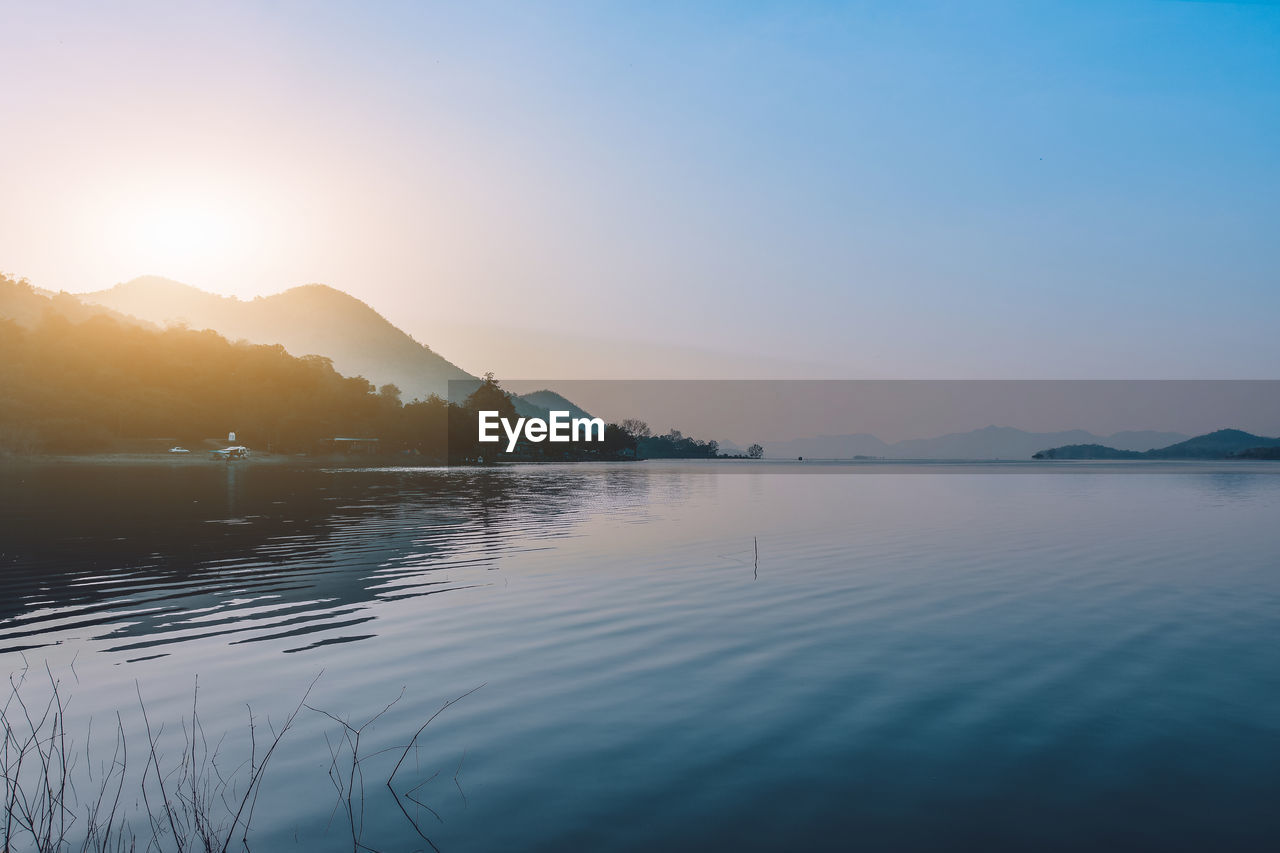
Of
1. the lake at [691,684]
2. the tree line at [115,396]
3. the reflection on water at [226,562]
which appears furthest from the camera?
the tree line at [115,396]

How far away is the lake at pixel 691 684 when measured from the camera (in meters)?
8.92

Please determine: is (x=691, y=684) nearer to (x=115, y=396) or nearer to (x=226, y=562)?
(x=226, y=562)

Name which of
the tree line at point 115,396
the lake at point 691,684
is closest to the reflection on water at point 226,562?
the lake at point 691,684

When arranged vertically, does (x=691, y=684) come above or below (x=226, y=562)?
below

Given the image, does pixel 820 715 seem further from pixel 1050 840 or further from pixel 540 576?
pixel 540 576

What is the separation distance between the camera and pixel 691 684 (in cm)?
1392

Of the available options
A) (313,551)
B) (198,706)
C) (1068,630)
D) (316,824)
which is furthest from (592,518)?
(316,824)

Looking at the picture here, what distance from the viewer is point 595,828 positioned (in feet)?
27.8

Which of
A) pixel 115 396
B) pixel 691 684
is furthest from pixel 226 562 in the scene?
pixel 115 396

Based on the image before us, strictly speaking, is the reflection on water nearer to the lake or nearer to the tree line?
the lake

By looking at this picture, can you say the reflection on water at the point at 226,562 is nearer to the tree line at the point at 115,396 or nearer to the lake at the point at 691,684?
the lake at the point at 691,684

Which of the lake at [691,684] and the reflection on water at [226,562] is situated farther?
the reflection on water at [226,562]

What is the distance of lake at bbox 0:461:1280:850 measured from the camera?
29.3 feet

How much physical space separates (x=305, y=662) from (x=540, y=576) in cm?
1167
